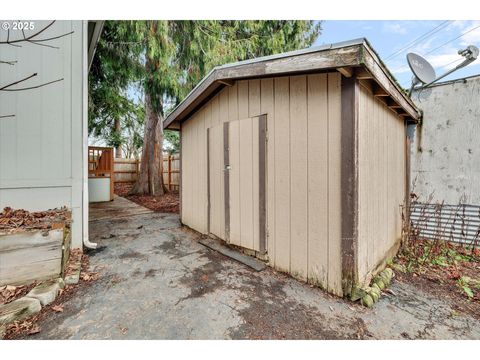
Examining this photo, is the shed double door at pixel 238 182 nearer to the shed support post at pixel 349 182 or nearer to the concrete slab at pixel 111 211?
the shed support post at pixel 349 182

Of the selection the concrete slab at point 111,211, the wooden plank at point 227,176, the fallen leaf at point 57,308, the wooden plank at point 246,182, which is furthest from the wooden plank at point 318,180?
the concrete slab at point 111,211

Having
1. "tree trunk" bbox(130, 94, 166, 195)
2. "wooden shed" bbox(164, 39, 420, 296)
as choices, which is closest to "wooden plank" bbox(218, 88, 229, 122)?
"wooden shed" bbox(164, 39, 420, 296)

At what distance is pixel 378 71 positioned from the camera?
201 cm

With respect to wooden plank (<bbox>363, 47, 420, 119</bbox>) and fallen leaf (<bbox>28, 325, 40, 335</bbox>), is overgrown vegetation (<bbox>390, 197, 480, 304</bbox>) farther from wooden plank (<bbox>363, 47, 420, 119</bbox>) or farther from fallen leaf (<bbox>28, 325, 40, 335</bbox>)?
fallen leaf (<bbox>28, 325, 40, 335</bbox>)

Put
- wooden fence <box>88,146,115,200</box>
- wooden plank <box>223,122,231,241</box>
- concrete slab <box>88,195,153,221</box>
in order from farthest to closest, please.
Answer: wooden fence <box>88,146,115,200</box>
concrete slab <box>88,195,153,221</box>
wooden plank <box>223,122,231,241</box>

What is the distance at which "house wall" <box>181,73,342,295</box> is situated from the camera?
6.88 ft

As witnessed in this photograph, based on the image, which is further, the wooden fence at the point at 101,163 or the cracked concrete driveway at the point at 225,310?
the wooden fence at the point at 101,163

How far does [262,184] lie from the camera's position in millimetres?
2688

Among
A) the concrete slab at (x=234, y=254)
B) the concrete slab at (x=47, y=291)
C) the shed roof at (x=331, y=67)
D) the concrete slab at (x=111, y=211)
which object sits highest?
the shed roof at (x=331, y=67)

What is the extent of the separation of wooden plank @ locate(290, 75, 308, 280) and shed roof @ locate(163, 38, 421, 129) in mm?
250

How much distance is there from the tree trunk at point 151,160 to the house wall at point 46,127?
583 cm

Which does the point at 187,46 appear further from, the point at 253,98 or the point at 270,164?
the point at 270,164

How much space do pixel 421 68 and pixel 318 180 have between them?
3228 mm

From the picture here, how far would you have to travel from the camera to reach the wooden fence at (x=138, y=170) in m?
9.80
